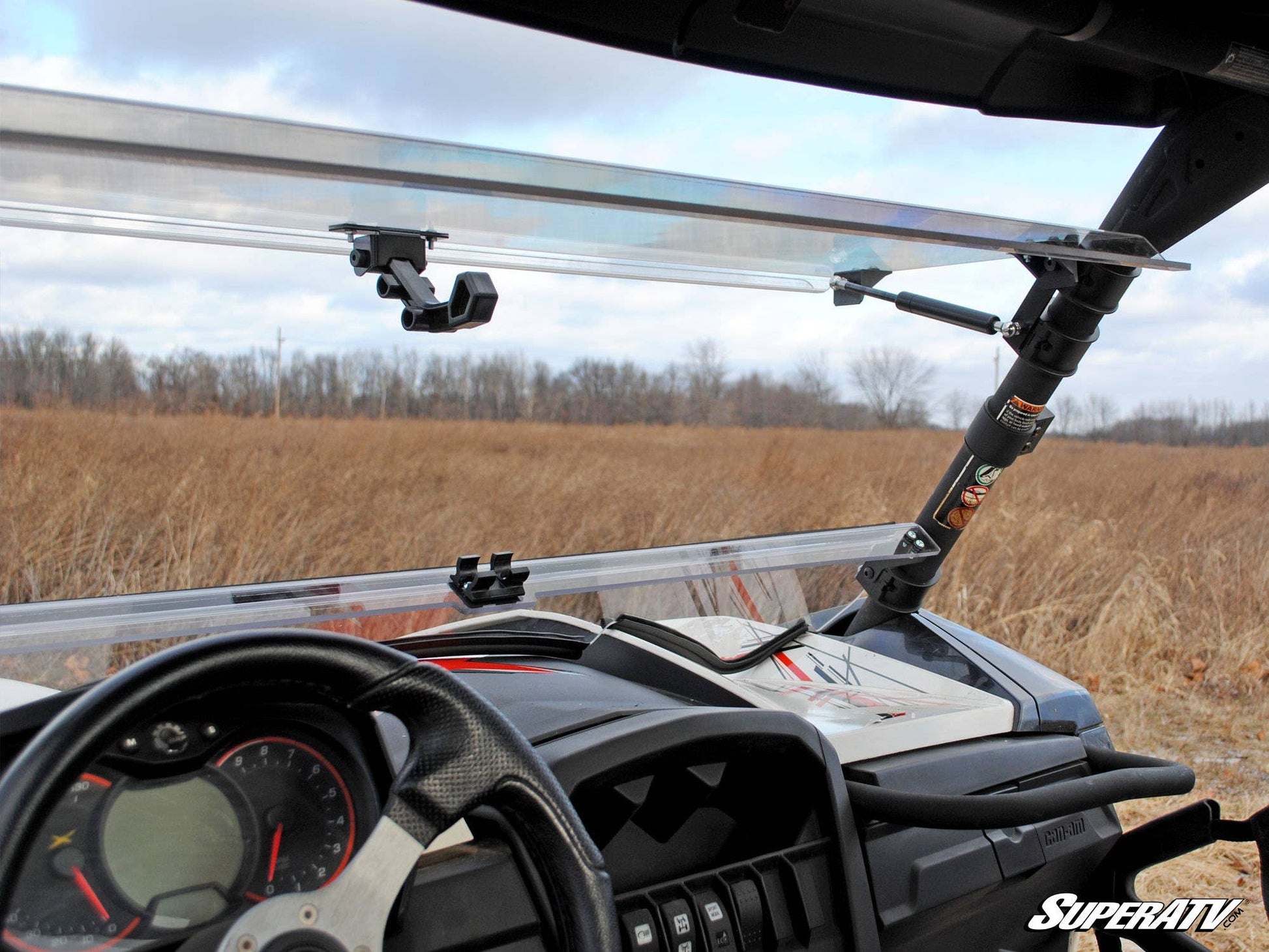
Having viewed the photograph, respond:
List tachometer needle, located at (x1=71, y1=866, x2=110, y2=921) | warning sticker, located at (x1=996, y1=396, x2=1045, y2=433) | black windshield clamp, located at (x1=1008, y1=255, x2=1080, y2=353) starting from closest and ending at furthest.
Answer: tachometer needle, located at (x1=71, y1=866, x2=110, y2=921)
black windshield clamp, located at (x1=1008, y1=255, x2=1080, y2=353)
warning sticker, located at (x1=996, y1=396, x2=1045, y2=433)

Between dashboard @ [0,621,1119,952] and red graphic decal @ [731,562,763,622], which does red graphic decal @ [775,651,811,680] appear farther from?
dashboard @ [0,621,1119,952]

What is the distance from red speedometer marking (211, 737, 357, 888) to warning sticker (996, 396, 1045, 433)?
1543 mm

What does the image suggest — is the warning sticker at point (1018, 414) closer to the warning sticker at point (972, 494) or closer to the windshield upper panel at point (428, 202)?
the warning sticker at point (972, 494)

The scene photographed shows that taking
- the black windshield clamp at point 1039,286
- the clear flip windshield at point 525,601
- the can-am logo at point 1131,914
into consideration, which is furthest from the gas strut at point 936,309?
the can-am logo at point 1131,914

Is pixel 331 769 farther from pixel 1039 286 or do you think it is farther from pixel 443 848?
pixel 1039 286

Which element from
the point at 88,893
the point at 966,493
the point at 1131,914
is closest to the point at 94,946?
the point at 88,893

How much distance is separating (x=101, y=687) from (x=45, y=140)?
1.68ft

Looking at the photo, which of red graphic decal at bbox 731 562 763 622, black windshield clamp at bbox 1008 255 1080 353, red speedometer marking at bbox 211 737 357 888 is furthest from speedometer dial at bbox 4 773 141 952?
black windshield clamp at bbox 1008 255 1080 353

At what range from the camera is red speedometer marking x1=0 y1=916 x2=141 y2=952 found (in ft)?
2.54

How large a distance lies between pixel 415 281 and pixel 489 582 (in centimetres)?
47

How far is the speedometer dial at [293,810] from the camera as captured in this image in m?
0.94

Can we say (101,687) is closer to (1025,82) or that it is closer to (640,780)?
(640,780)

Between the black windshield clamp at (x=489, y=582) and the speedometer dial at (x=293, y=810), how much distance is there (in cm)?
50

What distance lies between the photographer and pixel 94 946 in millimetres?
831
